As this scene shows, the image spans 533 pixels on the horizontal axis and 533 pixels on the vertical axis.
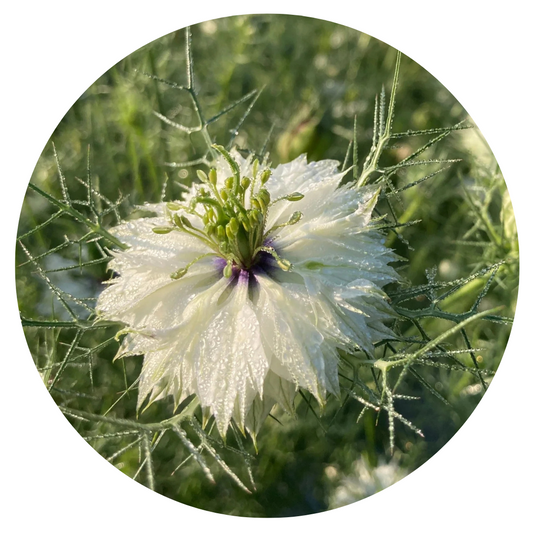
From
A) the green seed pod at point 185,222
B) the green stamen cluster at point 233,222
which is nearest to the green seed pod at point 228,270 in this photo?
the green stamen cluster at point 233,222

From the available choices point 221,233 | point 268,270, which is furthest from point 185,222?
point 268,270

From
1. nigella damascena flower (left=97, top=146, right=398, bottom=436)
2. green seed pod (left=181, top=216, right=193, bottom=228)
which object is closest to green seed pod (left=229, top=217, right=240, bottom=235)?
nigella damascena flower (left=97, top=146, right=398, bottom=436)

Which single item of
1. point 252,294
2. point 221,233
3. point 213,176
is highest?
point 213,176

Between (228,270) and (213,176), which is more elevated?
(213,176)

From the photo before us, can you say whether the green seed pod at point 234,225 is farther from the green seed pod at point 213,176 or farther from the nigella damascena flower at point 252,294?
the green seed pod at point 213,176

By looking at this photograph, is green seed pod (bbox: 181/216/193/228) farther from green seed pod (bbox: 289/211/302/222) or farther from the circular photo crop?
green seed pod (bbox: 289/211/302/222)

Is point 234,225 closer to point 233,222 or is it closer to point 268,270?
point 233,222

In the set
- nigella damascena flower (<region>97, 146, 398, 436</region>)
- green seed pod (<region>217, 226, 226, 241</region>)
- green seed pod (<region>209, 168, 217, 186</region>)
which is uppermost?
green seed pod (<region>209, 168, 217, 186</region>)

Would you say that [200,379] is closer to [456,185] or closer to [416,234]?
[416,234]
